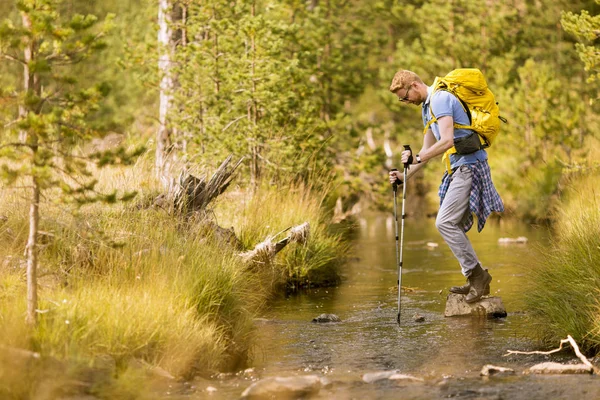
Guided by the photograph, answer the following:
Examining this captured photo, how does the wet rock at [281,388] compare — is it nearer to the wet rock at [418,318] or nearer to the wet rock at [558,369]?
the wet rock at [558,369]

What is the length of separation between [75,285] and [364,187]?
1440cm

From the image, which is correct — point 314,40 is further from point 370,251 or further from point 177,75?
point 370,251

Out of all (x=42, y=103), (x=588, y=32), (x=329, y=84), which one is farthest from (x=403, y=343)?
(x=329, y=84)

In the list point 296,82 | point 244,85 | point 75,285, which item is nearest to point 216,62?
point 244,85

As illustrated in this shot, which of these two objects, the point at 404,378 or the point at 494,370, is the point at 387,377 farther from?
the point at 494,370

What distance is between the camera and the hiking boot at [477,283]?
991 centimetres

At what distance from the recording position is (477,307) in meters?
10.1

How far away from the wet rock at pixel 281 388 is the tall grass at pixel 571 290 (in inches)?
86.2

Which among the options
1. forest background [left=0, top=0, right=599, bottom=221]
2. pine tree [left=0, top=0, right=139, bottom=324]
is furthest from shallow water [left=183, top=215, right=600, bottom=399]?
forest background [left=0, top=0, right=599, bottom=221]

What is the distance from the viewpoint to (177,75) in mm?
18156

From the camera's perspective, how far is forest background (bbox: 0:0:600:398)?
22.4ft

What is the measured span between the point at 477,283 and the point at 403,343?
167cm

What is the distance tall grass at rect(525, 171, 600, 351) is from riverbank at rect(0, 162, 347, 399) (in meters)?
2.46

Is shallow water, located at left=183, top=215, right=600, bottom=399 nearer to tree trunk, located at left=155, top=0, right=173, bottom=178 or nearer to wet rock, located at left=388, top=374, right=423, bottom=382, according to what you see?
wet rock, located at left=388, top=374, right=423, bottom=382
